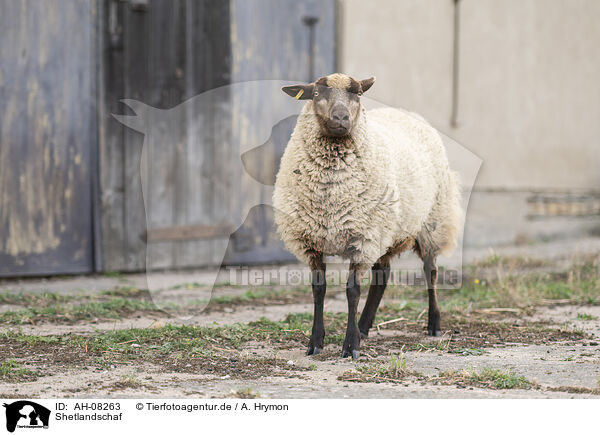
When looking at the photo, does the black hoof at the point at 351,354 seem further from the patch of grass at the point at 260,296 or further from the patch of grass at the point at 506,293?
the patch of grass at the point at 260,296

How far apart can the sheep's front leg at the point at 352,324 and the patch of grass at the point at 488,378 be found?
2.16ft

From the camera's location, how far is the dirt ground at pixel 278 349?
3283mm

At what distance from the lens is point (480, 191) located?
9.12 m

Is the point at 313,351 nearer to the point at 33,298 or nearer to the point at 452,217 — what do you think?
the point at 452,217

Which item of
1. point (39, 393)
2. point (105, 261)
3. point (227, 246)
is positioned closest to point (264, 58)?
point (227, 246)

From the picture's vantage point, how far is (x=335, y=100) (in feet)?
13.4

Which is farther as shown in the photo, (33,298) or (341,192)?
(33,298)

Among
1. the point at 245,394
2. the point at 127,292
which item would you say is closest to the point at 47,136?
the point at 127,292

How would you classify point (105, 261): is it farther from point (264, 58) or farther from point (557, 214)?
point (557, 214)

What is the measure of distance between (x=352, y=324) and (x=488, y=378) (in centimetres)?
92

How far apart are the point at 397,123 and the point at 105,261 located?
3321 mm

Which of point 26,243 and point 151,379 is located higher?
point 26,243

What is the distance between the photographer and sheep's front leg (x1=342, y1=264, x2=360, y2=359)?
4035 millimetres
